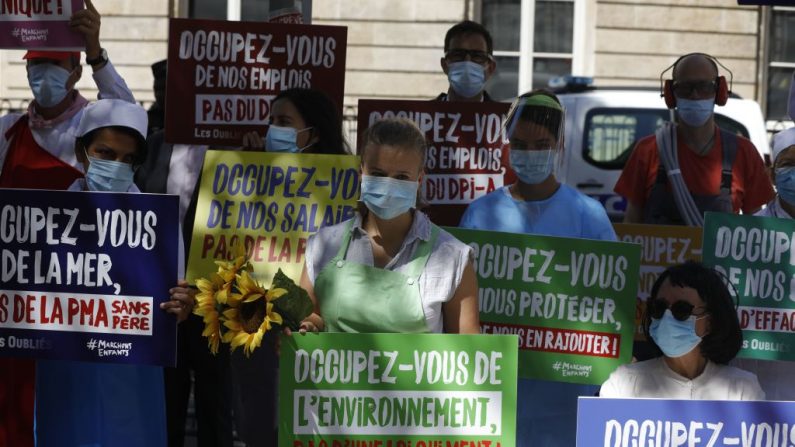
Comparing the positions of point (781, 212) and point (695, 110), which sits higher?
point (695, 110)

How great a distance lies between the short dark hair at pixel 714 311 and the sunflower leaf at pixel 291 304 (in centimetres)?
113

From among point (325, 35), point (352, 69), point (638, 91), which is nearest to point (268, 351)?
point (325, 35)

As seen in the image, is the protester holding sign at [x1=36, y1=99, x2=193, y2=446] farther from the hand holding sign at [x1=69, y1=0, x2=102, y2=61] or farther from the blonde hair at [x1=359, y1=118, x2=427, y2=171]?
the blonde hair at [x1=359, y1=118, x2=427, y2=171]

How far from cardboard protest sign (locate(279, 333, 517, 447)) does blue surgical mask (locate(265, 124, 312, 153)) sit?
5.74 ft

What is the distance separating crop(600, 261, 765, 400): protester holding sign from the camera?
4.36 metres

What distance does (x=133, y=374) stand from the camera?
5.11 meters

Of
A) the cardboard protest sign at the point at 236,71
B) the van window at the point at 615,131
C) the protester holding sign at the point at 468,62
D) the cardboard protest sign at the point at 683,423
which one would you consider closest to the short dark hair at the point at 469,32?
the protester holding sign at the point at 468,62

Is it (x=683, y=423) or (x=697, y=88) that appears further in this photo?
(x=697, y=88)

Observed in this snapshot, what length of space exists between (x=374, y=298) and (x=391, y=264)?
0.43 feet

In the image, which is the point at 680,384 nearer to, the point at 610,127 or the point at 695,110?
the point at 695,110

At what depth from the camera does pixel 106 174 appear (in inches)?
205

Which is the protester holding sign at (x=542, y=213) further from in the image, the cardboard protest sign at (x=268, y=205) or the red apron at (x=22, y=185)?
the red apron at (x=22, y=185)

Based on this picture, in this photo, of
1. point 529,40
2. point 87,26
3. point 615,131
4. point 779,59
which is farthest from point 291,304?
point 779,59

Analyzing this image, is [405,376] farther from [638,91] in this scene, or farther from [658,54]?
[658,54]
